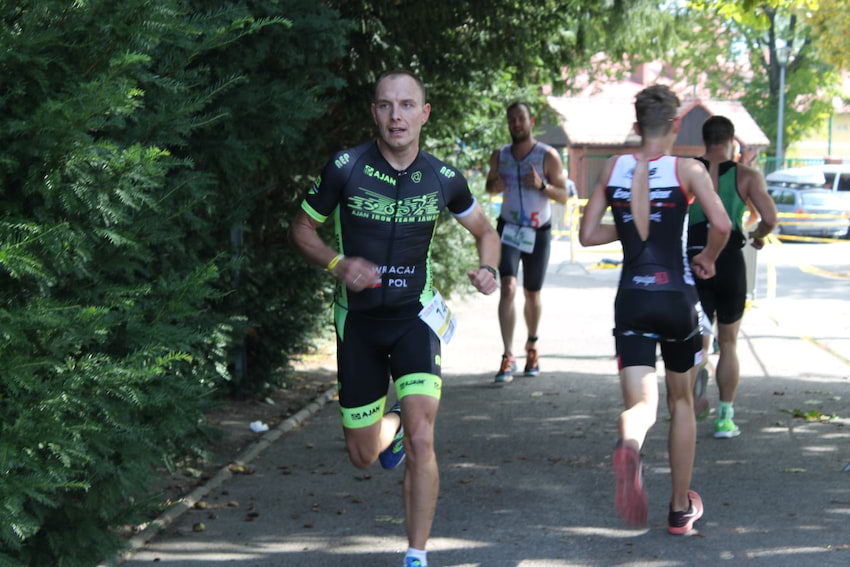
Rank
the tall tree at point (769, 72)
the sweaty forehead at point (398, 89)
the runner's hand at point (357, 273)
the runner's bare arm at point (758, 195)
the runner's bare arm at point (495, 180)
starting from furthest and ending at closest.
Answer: the tall tree at point (769, 72) < the runner's bare arm at point (495, 180) < the runner's bare arm at point (758, 195) < the sweaty forehead at point (398, 89) < the runner's hand at point (357, 273)

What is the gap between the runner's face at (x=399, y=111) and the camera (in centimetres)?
554

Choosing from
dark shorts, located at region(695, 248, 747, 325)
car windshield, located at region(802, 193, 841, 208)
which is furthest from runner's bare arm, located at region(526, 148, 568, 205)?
car windshield, located at region(802, 193, 841, 208)

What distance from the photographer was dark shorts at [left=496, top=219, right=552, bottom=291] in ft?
34.8

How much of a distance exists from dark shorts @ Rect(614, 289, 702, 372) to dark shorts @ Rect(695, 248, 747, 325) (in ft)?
7.37

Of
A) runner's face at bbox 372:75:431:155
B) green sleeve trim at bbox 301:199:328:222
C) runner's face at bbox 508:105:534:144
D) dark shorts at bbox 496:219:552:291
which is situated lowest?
dark shorts at bbox 496:219:552:291

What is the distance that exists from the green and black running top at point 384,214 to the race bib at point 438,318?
43 mm

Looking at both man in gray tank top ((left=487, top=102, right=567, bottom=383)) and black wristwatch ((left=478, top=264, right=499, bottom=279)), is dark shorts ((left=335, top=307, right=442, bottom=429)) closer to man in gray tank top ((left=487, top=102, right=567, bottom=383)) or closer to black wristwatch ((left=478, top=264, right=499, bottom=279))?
black wristwatch ((left=478, top=264, right=499, bottom=279))

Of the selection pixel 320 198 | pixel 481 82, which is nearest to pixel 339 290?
pixel 320 198

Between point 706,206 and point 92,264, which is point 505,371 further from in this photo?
point 92,264

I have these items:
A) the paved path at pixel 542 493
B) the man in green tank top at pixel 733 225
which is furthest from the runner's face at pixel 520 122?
the man in green tank top at pixel 733 225

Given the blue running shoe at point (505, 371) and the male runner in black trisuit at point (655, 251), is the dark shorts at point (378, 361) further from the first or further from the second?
the blue running shoe at point (505, 371)

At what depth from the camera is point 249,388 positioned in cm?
980

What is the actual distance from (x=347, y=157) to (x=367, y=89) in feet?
14.8

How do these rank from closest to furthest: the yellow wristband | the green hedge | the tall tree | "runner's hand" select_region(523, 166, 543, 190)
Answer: the green hedge < the yellow wristband < "runner's hand" select_region(523, 166, 543, 190) < the tall tree
